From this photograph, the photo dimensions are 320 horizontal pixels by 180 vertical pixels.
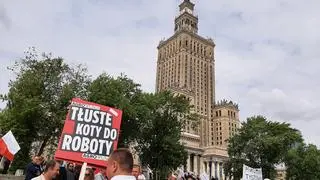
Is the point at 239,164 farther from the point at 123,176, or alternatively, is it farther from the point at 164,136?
the point at 123,176

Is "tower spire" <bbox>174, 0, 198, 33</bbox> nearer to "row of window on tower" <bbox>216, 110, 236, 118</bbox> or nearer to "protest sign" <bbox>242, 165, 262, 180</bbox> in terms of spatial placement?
"row of window on tower" <bbox>216, 110, 236, 118</bbox>

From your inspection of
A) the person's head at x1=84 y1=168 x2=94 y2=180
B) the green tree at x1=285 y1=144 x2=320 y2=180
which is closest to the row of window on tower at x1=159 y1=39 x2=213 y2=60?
the green tree at x1=285 y1=144 x2=320 y2=180

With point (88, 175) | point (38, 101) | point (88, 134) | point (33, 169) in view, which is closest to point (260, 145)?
point (38, 101)

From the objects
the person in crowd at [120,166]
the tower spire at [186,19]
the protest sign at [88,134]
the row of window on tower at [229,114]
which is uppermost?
the tower spire at [186,19]

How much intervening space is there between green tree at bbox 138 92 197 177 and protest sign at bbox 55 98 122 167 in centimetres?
3762

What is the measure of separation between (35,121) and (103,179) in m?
29.8

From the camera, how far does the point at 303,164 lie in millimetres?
65250

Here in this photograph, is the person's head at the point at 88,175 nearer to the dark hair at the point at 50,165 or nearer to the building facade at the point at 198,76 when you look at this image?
the dark hair at the point at 50,165

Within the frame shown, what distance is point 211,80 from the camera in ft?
411

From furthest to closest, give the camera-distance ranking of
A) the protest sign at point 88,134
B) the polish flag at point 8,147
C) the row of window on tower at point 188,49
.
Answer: the row of window on tower at point 188,49
the polish flag at point 8,147
the protest sign at point 88,134

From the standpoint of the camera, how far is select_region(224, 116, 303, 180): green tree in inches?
2068

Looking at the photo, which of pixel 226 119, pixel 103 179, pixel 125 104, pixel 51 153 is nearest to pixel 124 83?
pixel 125 104

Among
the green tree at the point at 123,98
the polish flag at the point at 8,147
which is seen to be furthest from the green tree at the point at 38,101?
the polish flag at the point at 8,147

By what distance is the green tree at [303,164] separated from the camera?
64.4 m
